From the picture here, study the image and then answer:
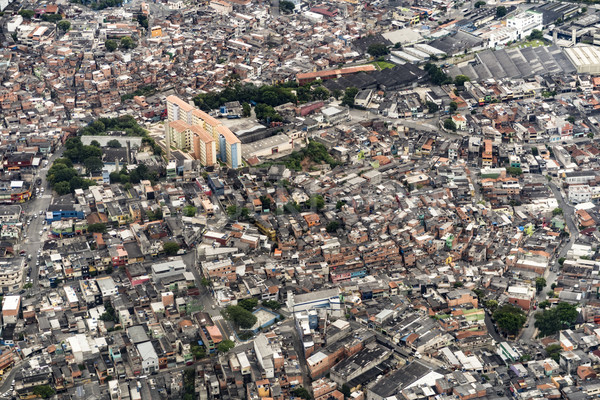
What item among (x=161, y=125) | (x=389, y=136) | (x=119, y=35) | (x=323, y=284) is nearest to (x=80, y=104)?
(x=161, y=125)

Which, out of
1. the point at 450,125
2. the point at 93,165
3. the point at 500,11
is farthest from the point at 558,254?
the point at 500,11

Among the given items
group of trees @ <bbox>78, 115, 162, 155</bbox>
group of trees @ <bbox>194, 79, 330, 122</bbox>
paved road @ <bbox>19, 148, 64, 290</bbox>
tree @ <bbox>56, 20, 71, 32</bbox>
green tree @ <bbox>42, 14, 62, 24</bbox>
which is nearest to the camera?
paved road @ <bbox>19, 148, 64, 290</bbox>

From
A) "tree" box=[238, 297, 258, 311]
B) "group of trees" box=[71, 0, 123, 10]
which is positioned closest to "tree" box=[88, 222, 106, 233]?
"tree" box=[238, 297, 258, 311]

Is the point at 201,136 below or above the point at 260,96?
above

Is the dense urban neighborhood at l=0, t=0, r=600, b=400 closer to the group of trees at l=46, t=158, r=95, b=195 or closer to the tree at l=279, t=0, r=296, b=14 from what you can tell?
the group of trees at l=46, t=158, r=95, b=195

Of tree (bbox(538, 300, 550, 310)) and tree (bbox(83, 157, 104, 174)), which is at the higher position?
tree (bbox(83, 157, 104, 174))

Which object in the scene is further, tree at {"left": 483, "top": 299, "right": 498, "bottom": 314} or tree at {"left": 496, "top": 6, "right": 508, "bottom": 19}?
tree at {"left": 496, "top": 6, "right": 508, "bottom": 19}

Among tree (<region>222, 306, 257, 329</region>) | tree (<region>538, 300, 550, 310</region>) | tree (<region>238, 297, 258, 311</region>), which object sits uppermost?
tree (<region>222, 306, 257, 329</region>)

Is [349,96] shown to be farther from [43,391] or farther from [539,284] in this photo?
[43,391]
